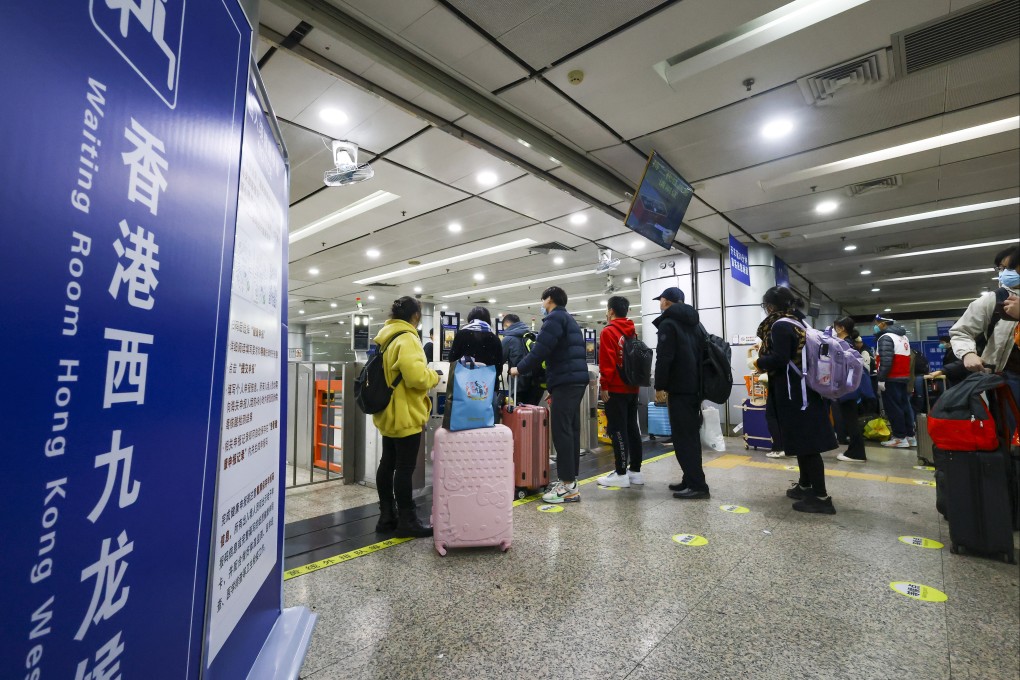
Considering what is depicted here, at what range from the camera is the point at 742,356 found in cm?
827

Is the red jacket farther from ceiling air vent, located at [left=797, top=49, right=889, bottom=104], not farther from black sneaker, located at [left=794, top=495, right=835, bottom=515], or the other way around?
ceiling air vent, located at [left=797, top=49, right=889, bottom=104]

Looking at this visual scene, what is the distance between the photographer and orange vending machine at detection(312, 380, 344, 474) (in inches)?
194

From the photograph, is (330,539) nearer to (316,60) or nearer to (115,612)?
(115,612)

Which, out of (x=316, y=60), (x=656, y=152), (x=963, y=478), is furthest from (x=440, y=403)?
(x=963, y=478)

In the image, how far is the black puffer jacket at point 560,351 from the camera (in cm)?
355

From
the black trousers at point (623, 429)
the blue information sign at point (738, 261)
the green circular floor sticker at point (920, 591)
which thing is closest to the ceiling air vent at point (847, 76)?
the black trousers at point (623, 429)

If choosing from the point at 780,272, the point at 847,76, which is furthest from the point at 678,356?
the point at 780,272

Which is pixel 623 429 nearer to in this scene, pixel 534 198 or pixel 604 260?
pixel 534 198

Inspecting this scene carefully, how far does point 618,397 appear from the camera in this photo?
13.3 ft

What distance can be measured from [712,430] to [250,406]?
6232 millimetres

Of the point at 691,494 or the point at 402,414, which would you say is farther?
the point at 691,494

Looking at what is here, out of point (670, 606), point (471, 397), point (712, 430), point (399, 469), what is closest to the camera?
point (670, 606)

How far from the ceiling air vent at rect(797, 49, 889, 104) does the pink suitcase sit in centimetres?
400

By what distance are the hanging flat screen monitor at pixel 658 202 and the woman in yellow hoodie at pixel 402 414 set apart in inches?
117
